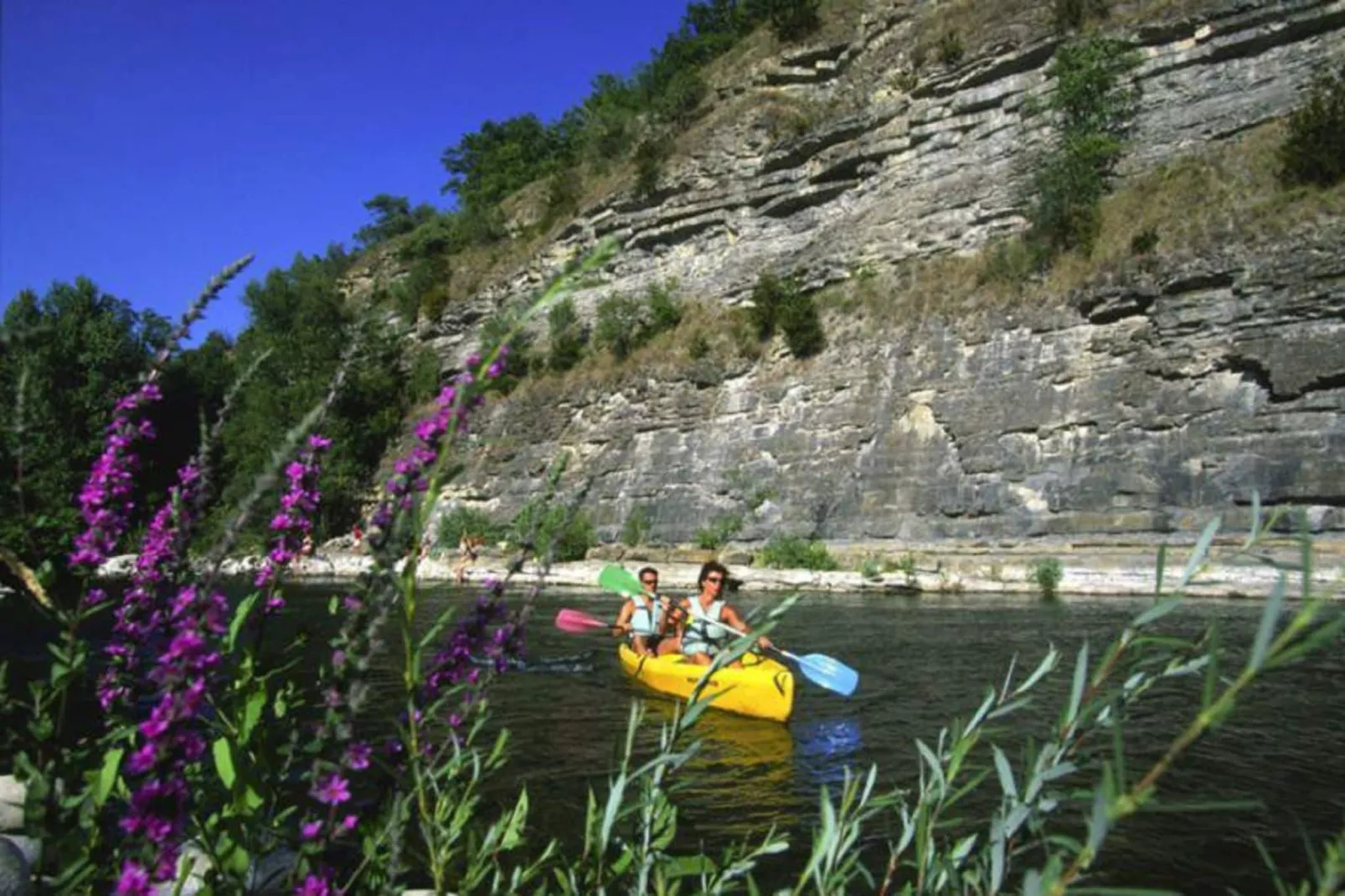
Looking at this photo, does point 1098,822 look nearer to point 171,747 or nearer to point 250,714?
point 171,747

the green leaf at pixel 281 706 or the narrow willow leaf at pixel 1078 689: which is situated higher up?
the narrow willow leaf at pixel 1078 689

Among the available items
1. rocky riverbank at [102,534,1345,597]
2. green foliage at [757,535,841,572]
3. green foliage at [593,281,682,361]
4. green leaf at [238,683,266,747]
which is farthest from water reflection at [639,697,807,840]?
green foliage at [593,281,682,361]

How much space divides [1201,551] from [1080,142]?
23.0 m

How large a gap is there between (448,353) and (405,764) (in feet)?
126

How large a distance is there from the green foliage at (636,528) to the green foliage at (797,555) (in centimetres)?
449

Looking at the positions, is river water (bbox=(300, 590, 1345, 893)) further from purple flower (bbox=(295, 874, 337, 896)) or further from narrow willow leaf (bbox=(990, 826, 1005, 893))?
purple flower (bbox=(295, 874, 337, 896))

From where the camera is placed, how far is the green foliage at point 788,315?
24.3 m

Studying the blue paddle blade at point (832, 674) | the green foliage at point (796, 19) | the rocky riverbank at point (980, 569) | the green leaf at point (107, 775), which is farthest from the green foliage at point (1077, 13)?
the green leaf at point (107, 775)

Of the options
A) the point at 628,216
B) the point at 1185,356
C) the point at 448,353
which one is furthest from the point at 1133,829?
the point at 448,353

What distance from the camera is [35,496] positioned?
6.25 feet

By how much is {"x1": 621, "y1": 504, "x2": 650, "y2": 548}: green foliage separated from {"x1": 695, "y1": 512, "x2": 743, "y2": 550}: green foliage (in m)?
2.01

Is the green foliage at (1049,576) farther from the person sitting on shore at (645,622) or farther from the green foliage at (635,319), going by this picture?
the green foliage at (635,319)

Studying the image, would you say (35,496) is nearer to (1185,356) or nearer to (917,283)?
(1185,356)

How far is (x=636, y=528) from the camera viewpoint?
24.7m
